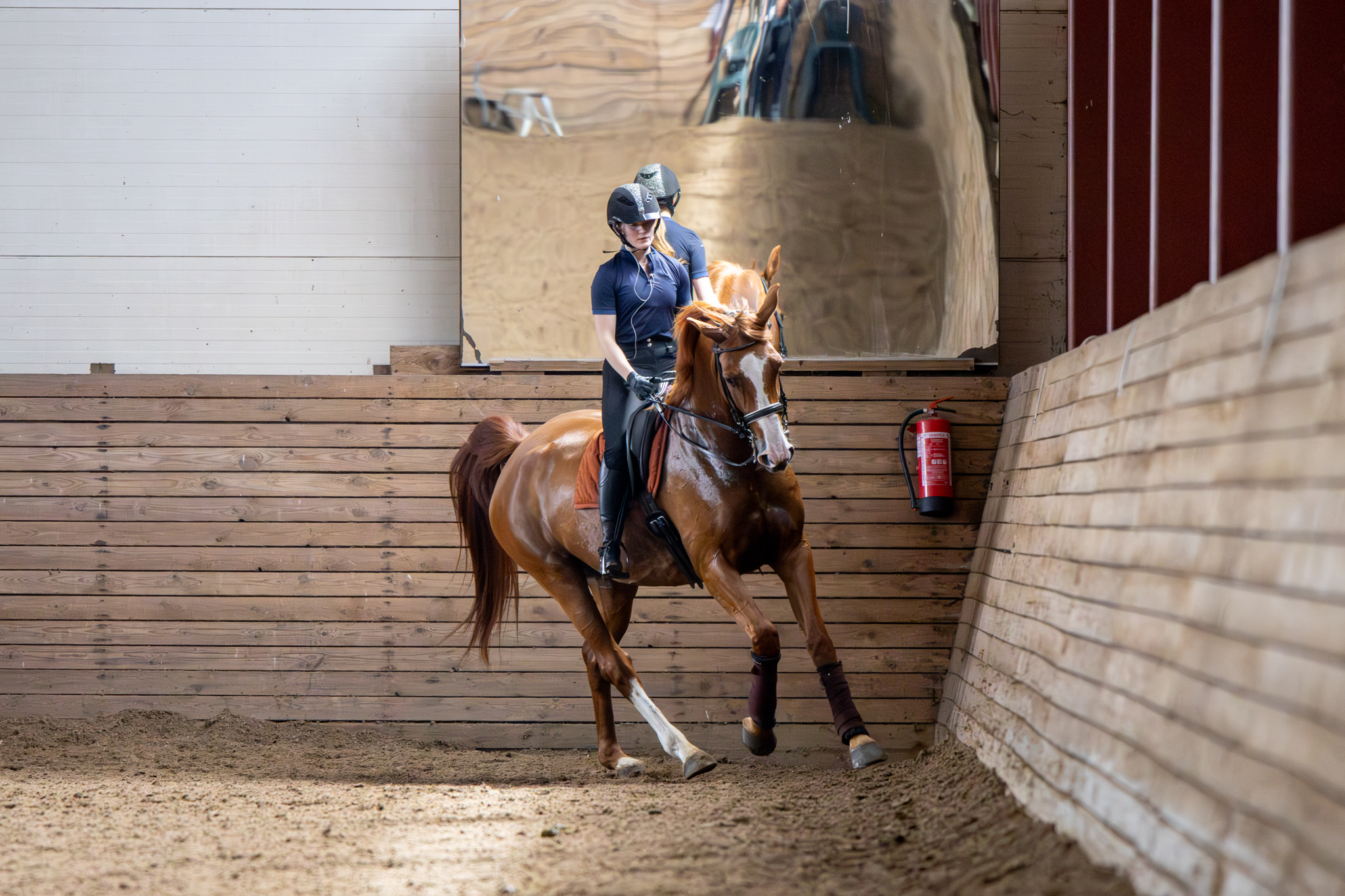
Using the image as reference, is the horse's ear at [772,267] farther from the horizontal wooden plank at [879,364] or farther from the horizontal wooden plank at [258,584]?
the horizontal wooden plank at [258,584]

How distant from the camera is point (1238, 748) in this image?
1.88 m

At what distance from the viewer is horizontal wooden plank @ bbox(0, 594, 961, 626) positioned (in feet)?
17.8

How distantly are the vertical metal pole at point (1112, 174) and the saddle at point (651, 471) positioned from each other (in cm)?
207

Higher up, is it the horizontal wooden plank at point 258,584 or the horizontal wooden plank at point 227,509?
the horizontal wooden plank at point 227,509

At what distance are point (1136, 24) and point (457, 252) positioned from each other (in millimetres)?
4037

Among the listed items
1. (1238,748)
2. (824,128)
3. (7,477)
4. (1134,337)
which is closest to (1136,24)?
(824,128)

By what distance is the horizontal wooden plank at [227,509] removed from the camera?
18.7 feet

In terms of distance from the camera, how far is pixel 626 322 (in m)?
4.20

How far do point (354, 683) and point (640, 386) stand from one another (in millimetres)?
2818

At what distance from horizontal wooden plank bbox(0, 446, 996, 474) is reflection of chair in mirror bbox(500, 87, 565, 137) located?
1.98 metres

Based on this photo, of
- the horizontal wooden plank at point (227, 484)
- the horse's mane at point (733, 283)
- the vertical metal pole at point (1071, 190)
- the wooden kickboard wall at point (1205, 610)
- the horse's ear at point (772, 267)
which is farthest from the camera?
the horizontal wooden plank at point (227, 484)

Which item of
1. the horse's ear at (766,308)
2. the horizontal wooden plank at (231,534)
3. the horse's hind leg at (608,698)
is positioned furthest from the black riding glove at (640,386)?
the horizontal wooden plank at (231,534)


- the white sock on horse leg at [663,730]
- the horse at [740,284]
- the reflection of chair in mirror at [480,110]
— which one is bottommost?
the white sock on horse leg at [663,730]

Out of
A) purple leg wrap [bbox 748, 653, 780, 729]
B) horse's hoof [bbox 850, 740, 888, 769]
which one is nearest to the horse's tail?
purple leg wrap [bbox 748, 653, 780, 729]
